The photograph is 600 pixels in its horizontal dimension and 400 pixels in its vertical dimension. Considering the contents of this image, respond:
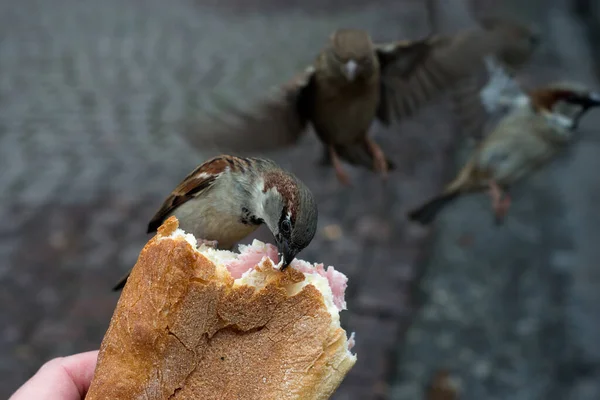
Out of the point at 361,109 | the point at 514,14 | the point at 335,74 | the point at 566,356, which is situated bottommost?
the point at 566,356

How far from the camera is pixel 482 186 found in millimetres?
4328

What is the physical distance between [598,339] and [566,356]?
0.71 feet

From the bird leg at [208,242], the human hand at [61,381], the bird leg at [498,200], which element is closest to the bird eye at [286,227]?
the bird leg at [208,242]

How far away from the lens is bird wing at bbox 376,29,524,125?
3.55 meters

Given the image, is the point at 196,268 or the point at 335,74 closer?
the point at 196,268

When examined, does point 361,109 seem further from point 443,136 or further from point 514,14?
point 514,14

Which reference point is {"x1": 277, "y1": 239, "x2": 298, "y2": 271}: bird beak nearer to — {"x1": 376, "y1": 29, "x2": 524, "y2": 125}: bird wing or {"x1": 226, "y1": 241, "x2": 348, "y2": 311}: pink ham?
{"x1": 226, "y1": 241, "x2": 348, "y2": 311}: pink ham

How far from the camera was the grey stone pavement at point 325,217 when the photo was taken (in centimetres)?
451

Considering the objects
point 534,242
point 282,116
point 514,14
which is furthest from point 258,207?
point 514,14

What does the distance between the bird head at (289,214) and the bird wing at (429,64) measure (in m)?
1.70

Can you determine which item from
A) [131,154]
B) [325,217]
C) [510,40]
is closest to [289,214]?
[510,40]

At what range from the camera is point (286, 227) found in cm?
187

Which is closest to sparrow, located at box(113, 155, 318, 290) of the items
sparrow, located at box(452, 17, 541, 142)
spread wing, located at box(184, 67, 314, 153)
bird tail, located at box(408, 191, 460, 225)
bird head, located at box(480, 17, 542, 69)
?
spread wing, located at box(184, 67, 314, 153)

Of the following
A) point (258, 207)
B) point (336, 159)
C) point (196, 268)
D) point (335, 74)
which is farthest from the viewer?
point (336, 159)
